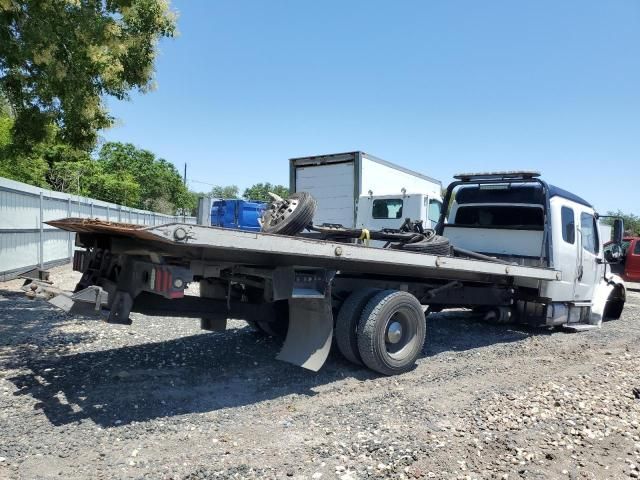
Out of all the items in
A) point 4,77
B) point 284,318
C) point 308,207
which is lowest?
point 284,318

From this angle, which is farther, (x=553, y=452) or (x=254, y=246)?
(x=254, y=246)

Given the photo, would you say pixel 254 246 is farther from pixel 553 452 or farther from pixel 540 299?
pixel 540 299

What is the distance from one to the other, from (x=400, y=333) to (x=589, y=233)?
495 cm

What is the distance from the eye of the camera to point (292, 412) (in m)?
4.32

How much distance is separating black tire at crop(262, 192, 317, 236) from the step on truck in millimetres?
14

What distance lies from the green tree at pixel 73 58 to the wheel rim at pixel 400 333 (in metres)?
5.72

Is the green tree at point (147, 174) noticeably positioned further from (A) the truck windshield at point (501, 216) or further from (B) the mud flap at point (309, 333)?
(B) the mud flap at point (309, 333)

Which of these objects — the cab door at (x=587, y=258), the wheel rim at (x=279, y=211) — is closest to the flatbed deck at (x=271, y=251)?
the wheel rim at (x=279, y=211)

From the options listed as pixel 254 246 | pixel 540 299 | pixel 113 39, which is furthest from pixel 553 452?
pixel 113 39

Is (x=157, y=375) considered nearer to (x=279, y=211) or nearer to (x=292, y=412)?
(x=292, y=412)

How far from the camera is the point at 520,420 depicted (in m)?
4.27

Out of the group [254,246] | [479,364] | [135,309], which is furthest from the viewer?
[479,364]

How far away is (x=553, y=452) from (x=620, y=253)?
6.75 m

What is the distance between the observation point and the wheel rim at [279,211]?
5.33 metres
